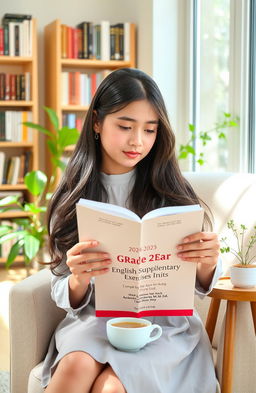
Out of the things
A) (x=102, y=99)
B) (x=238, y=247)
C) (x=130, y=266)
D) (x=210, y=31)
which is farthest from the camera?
(x=210, y=31)

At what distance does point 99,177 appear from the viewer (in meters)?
1.98

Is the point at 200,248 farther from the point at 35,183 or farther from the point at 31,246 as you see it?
the point at 35,183

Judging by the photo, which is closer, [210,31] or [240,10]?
[240,10]

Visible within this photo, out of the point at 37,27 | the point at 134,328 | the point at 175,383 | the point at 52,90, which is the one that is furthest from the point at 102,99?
the point at 37,27

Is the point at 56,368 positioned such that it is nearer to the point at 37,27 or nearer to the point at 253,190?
the point at 253,190

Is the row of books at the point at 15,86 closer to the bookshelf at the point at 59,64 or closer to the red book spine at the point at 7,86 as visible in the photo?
the red book spine at the point at 7,86

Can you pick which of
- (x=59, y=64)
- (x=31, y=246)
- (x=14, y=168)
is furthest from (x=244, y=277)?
(x=14, y=168)

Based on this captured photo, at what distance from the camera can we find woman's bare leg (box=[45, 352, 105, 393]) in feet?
5.03

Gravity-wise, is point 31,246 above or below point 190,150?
below

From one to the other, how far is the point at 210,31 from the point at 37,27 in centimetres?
173

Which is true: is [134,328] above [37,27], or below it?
below

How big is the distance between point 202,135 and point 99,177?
7.19ft

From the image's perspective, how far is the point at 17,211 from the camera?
5.09 m

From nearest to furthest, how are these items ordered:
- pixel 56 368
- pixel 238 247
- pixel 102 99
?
pixel 56 368 < pixel 102 99 < pixel 238 247
